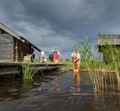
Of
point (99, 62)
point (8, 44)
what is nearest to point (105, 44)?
point (99, 62)

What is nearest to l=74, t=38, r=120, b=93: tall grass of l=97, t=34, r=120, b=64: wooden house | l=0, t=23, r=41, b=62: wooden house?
l=97, t=34, r=120, b=64: wooden house

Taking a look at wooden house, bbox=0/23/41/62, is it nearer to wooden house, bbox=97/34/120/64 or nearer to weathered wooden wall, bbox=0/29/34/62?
weathered wooden wall, bbox=0/29/34/62

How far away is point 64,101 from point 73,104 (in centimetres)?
30

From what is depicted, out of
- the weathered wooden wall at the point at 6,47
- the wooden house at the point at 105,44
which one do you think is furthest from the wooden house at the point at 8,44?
the wooden house at the point at 105,44

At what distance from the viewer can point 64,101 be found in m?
4.06

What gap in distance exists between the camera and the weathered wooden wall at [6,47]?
55.6ft

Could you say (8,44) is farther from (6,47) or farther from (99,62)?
(99,62)

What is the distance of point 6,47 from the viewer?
17.1 meters

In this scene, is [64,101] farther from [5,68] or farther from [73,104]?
[5,68]

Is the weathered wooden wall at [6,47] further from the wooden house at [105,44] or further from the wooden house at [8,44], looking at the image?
the wooden house at [105,44]

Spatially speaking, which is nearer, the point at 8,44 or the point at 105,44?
the point at 105,44

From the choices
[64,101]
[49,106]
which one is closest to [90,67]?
[64,101]

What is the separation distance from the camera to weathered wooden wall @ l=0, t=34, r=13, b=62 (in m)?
17.0

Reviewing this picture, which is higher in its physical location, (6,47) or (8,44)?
(8,44)
